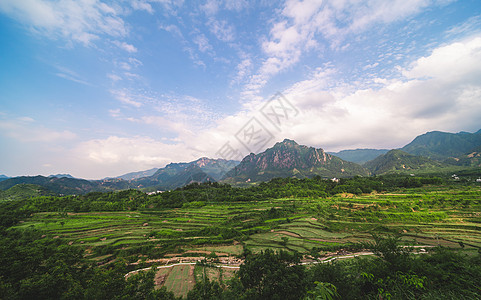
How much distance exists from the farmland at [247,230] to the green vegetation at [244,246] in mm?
187

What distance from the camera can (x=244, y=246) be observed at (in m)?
27.7

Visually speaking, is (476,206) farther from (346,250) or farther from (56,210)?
(56,210)

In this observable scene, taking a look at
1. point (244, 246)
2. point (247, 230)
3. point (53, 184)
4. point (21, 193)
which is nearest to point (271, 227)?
point (247, 230)

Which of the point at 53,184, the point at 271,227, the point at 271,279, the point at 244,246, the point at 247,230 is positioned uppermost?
the point at 53,184

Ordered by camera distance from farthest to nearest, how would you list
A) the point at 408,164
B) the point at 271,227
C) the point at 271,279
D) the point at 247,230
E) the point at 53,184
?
the point at 408,164
the point at 53,184
the point at 271,227
the point at 247,230
the point at 271,279

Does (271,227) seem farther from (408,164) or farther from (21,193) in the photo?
(408,164)

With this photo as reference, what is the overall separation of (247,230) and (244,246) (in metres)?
5.69

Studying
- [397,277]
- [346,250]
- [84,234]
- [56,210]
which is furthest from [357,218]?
[56,210]

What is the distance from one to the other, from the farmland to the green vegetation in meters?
0.19

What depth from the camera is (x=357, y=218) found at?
1385 inches

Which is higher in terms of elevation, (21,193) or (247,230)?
(21,193)

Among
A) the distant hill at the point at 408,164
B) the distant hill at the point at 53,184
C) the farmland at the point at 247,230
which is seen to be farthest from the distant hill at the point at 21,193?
the distant hill at the point at 408,164

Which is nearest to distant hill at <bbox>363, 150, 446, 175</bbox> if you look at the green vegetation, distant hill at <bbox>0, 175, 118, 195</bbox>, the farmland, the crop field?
the green vegetation

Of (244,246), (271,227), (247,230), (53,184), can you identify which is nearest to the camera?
(244,246)
